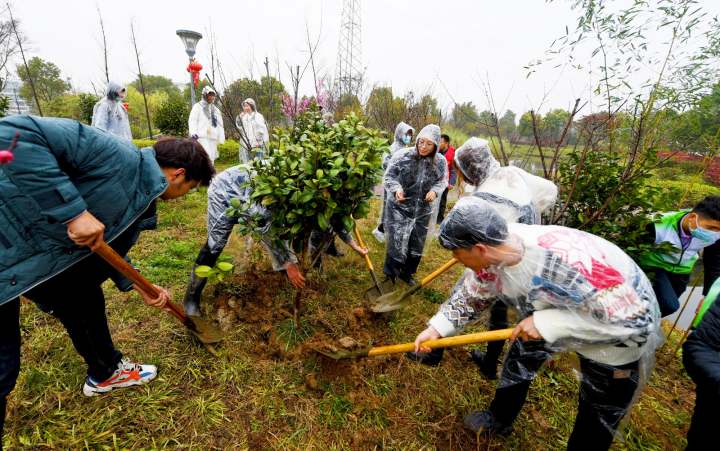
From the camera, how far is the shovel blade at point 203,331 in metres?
2.36

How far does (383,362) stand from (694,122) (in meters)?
2.88

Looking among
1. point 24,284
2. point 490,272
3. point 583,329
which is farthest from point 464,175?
point 24,284

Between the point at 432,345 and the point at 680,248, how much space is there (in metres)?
1.96

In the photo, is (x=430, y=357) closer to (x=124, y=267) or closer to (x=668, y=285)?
(x=668, y=285)

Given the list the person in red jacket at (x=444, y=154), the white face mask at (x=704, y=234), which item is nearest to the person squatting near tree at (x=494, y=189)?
the white face mask at (x=704, y=234)

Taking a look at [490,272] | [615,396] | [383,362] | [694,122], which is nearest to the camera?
[615,396]

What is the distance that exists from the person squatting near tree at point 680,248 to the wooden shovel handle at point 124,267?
3.36 meters

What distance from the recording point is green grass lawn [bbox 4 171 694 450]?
1.91 metres

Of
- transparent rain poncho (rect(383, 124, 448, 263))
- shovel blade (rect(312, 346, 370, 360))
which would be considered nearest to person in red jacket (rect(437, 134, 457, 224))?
transparent rain poncho (rect(383, 124, 448, 263))

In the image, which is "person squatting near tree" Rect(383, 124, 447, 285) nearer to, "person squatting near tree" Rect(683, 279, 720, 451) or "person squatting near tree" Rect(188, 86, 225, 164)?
"person squatting near tree" Rect(683, 279, 720, 451)

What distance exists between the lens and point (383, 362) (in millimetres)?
2457

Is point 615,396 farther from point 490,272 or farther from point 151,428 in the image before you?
point 151,428

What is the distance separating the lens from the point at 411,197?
351 centimetres

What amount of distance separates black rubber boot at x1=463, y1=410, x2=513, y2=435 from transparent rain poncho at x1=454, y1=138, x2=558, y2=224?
53.0 inches
